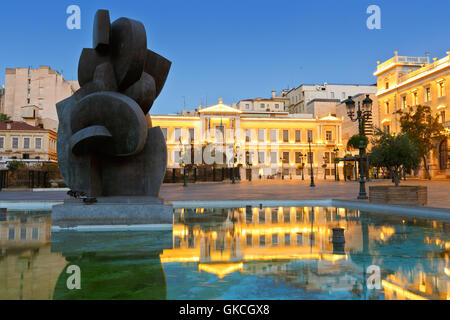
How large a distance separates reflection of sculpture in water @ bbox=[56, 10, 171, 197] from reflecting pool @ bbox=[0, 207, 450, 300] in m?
1.19

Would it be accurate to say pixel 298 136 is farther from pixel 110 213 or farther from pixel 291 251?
A: pixel 291 251

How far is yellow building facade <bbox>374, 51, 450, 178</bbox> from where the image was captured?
119 ft

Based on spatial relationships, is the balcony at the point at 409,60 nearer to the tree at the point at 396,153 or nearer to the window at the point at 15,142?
the tree at the point at 396,153

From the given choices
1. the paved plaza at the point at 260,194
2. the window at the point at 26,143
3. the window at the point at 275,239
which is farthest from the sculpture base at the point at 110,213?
the window at the point at 26,143

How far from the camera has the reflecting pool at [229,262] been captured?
9.56 ft

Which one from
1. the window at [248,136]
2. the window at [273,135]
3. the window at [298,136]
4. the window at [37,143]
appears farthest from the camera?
the window at [298,136]

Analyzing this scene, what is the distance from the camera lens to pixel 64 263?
3896mm

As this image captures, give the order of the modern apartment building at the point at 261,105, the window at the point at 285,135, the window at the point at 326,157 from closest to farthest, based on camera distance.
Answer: the window at the point at 326,157 → the window at the point at 285,135 → the modern apartment building at the point at 261,105

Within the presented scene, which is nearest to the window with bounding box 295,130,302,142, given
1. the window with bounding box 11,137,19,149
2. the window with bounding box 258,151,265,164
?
the window with bounding box 258,151,265,164

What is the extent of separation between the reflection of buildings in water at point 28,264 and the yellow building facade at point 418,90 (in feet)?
122

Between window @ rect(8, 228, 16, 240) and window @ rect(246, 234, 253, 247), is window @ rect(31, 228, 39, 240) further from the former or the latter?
window @ rect(246, 234, 253, 247)

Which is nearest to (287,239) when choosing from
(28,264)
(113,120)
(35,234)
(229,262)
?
(229,262)

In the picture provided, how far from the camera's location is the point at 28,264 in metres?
3.85

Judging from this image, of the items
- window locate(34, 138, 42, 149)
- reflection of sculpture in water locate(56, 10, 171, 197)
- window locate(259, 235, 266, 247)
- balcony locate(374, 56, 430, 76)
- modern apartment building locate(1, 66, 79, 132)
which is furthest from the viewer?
modern apartment building locate(1, 66, 79, 132)
